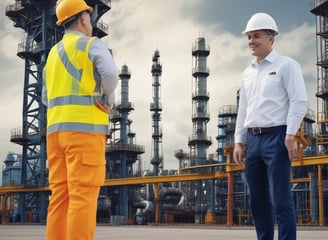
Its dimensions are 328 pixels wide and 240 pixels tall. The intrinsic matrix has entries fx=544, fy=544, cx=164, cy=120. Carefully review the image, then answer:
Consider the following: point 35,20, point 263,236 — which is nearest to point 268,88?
point 263,236

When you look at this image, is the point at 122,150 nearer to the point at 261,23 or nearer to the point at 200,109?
the point at 200,109

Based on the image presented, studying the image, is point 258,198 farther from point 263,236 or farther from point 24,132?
point 24,132

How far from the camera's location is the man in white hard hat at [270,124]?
4.14m

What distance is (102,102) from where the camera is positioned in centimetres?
383

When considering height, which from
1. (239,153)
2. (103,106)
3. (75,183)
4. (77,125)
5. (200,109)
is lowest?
(75,183)

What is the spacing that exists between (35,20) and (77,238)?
4181 cm

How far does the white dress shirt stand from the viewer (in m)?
4.16

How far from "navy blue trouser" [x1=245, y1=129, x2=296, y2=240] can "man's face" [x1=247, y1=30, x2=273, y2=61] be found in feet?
2.21

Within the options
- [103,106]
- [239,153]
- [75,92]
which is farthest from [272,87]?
[75,92]

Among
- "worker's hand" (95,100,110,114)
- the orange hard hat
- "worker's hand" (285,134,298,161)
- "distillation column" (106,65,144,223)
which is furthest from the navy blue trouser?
"distillation column" (106,65,144,223)

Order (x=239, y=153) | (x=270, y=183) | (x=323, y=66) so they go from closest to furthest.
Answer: (x=270, y=183), (x=239, y=153), (x=323, y=66)

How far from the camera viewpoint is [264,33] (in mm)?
4371

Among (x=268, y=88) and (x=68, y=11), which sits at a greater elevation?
(x=68, y=11)

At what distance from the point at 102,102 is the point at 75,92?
20cm
